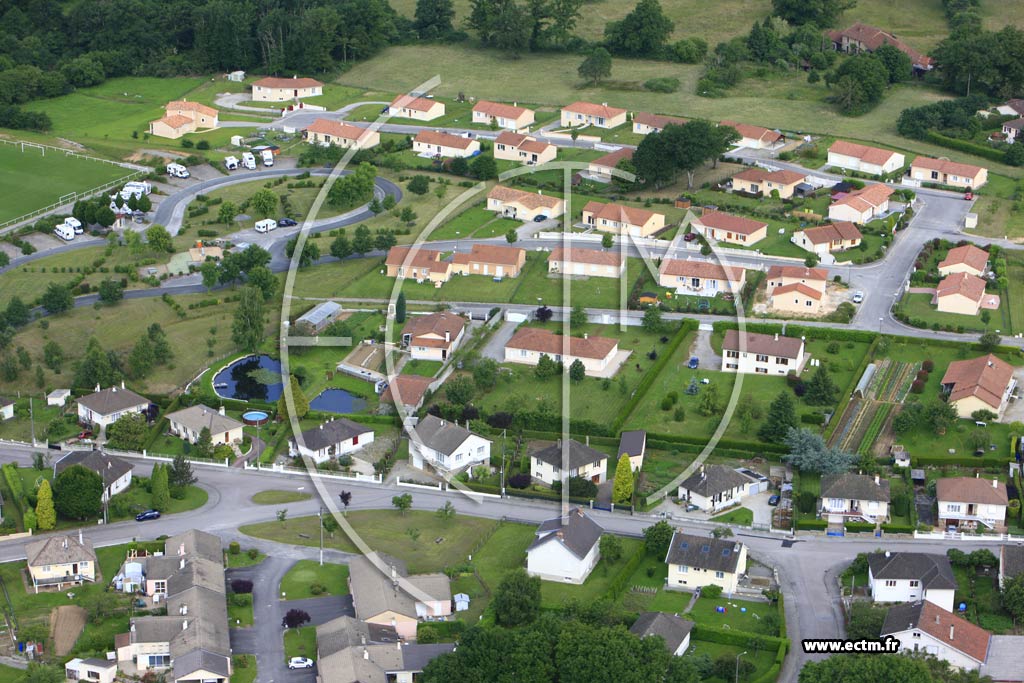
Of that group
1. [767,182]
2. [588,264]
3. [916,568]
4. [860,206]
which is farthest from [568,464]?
[767,182]

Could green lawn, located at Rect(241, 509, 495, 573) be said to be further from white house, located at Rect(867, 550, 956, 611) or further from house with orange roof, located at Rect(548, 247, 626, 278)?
house with orange roof, located at Rect(548, 247, 626, 278)

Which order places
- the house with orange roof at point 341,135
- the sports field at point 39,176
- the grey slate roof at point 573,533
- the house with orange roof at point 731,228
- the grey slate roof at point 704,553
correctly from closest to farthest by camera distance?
the grey slate roof at point 704,553
the grey slate roof at point 573,533
the house with orange roof at point 731,228
the sports field at point 39,176
the house with orange roof at point 341,135

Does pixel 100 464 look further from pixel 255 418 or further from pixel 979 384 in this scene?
pixel 979 384

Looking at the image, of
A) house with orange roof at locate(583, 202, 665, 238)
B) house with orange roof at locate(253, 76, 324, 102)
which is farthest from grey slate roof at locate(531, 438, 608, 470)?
house with orange roof at locate(253, 76, 324, 102)

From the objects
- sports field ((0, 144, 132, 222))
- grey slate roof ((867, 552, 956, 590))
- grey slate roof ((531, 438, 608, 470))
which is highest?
grey slate roof ((867, 552, 956, 590))

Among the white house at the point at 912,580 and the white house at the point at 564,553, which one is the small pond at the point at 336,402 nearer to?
the white house at the point at 564,553

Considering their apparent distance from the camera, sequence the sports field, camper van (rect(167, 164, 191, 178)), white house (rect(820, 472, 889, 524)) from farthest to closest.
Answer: camper van (rect(167, 164, 191, 178)) < the sports field < white house (rect(820, 472, 889, 524))

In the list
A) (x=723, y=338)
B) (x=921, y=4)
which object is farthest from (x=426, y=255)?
(x=921, y=4)

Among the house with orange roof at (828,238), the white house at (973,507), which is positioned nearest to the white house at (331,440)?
the white house at (973,507)
